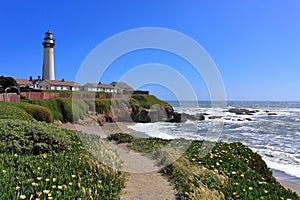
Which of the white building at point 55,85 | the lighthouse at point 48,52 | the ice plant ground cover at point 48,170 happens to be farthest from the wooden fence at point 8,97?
the white building at point 55,85

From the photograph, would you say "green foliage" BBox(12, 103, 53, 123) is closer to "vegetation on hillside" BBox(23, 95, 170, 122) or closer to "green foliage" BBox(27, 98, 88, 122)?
"vegetation on hillside" BBox(23, 95, 170, 122)

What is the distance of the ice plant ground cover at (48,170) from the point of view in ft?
15.0

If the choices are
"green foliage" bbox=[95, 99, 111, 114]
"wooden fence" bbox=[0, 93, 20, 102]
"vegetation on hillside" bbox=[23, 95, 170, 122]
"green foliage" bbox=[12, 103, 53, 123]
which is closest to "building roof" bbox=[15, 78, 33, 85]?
"vegetation on hillside" bbox=[23, 95, 170, 122]

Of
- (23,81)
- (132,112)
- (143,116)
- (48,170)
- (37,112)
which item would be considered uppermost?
(23,81)

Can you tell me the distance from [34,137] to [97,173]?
3415 millimetres

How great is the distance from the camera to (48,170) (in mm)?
5727

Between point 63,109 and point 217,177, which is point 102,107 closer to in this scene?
point 63,109

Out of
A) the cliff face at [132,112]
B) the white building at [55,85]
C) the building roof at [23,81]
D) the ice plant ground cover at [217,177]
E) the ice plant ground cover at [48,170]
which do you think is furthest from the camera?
the building roof at [23,81]

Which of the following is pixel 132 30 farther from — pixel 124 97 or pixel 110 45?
pixel 124 97

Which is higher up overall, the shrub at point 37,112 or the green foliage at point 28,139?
the shrub at point 37,112

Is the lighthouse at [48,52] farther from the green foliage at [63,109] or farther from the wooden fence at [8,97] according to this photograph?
the wooden fence at [8,97]

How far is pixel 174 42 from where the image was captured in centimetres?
890

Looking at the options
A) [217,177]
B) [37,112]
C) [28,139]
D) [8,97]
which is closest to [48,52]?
[8,97]

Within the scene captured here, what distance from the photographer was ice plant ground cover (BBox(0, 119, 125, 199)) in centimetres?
457
